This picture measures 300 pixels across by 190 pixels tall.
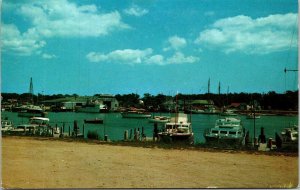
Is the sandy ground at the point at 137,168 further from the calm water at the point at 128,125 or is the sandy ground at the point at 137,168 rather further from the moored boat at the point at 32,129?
the calm water at the point at 128,125

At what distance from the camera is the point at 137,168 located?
9.23m

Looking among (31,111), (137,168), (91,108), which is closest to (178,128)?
(137,168)

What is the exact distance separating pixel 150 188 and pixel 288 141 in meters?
10.9

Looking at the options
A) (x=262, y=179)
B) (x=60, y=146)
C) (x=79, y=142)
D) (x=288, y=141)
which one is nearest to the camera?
(x=262, y=179)

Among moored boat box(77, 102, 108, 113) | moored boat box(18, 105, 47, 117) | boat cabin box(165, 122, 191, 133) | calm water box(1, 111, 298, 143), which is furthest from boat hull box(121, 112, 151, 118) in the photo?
boat cabin box(165, 122, 191, 133)

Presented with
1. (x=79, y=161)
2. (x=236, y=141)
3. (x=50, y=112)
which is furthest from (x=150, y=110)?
(x=79, y=161)

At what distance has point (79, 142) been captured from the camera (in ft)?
45.4

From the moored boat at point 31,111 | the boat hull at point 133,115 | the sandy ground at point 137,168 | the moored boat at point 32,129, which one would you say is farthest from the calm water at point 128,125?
the sandy ground at point 137,168

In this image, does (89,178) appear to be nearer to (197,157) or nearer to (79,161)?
(79,161)

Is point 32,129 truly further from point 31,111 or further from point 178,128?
point 31,111

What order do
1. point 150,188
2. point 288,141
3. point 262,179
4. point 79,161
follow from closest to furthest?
point 150,188
point 262,179
point 79,161
point 288,141

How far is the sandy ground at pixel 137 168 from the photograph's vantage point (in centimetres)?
789

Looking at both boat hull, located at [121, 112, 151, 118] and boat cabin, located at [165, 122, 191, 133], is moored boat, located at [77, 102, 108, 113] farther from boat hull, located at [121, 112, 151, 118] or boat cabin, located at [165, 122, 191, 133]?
boat cabin, located at [165, 122, 191, 133]

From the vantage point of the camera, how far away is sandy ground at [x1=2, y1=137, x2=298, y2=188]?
789cm
